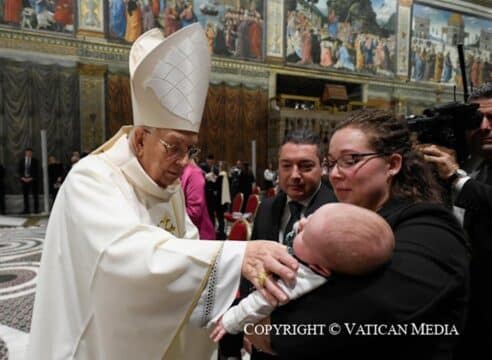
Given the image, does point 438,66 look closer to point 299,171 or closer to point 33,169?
point 33,169

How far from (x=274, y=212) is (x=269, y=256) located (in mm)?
1140

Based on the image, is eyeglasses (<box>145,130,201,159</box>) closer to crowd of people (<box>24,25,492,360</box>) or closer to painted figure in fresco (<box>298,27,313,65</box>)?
crowd of people (<box>24,25,492,360</box>)

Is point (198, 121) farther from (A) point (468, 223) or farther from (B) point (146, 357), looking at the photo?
(A) point (468, 223)

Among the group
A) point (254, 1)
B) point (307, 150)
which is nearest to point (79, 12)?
point (254, 1)

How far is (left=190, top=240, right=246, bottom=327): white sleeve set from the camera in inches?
48.0

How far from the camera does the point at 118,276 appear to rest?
4.12 feet

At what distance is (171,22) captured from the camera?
510 inches

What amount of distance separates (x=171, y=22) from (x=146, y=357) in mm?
13106

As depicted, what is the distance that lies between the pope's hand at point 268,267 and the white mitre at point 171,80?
27.1 inches

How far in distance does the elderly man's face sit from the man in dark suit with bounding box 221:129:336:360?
0.68m

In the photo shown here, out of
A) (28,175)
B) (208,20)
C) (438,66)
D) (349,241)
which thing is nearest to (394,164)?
(349,241)

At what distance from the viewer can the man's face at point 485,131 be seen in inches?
72.6

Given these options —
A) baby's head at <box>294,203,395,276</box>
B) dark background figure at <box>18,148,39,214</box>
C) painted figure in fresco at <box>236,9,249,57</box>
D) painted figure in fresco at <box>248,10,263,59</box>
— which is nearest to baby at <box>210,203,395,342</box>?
baby's head at <box>294,203,395,276</box>

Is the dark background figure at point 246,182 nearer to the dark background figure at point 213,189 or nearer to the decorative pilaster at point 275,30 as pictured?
the dark background figure at point 213,189
